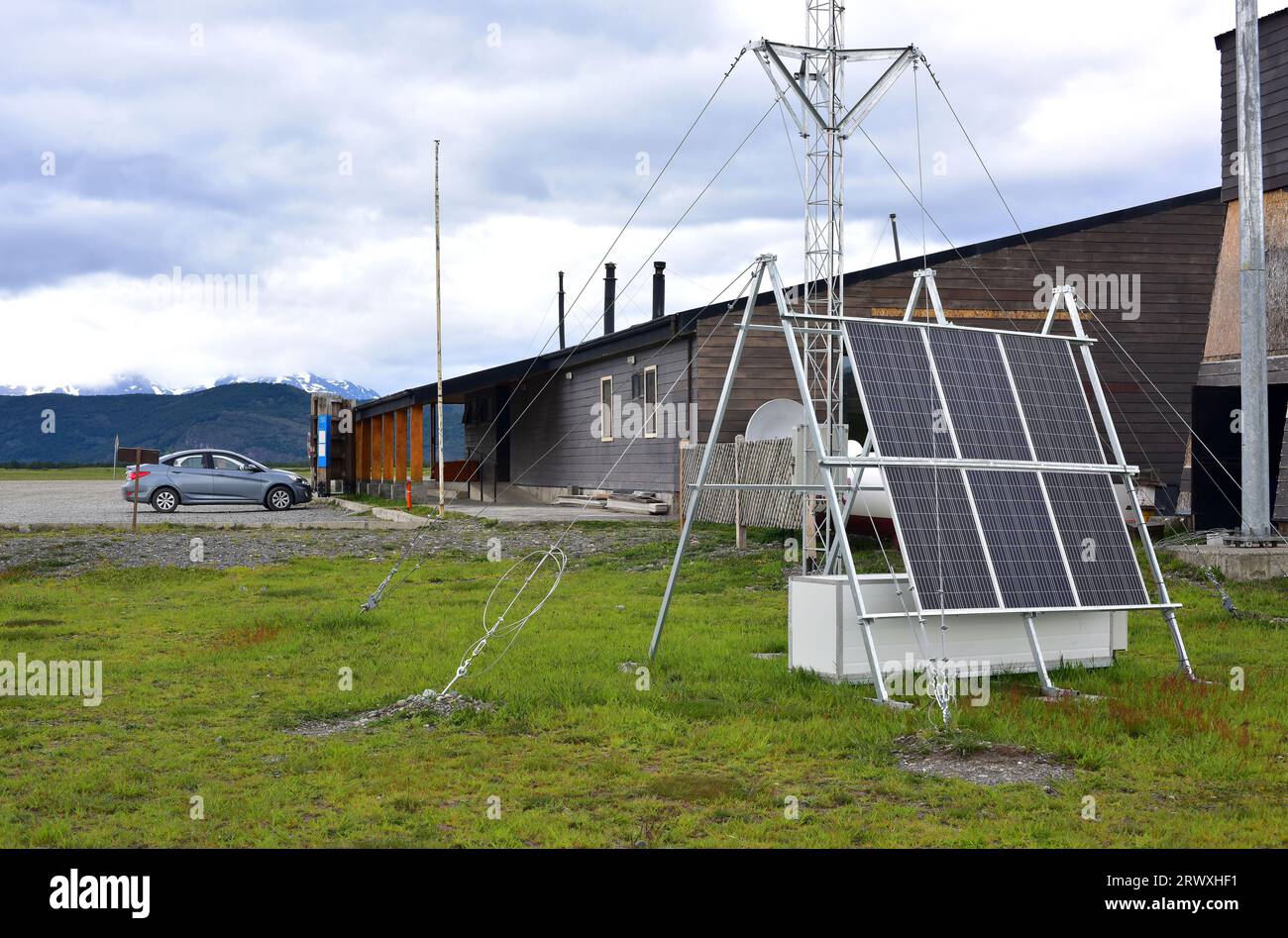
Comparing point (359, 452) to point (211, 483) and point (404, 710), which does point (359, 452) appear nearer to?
point (211, 483)

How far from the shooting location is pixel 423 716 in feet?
24.7

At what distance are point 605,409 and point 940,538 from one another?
2080cm

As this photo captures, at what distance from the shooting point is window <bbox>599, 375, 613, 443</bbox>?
28125mm

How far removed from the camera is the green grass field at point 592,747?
5.30 m

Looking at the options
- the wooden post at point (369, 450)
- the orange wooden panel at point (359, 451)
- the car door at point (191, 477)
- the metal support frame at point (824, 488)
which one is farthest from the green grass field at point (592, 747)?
the orange wooden panel at point (359, 451)

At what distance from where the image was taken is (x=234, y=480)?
1142 inches

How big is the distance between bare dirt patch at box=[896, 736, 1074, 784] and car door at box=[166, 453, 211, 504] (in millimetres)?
24975

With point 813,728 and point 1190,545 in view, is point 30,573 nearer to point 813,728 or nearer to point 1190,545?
point 813,728

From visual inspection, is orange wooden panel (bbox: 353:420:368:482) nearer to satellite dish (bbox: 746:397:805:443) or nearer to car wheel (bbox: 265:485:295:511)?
car wheel (bbox: 265:485:295:511)

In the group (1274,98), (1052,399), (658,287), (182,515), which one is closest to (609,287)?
(658,287)
